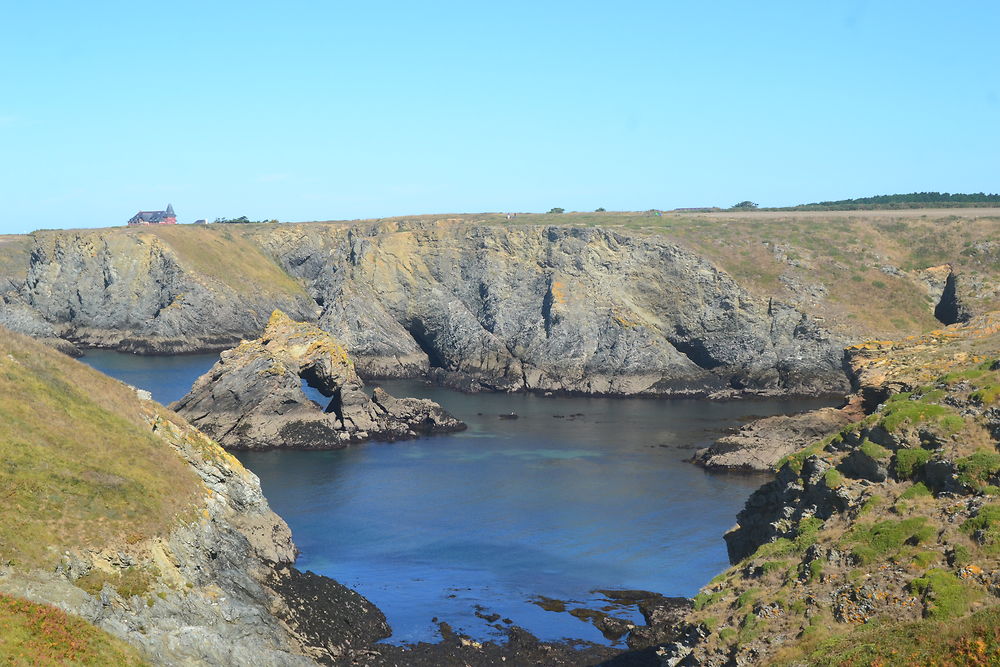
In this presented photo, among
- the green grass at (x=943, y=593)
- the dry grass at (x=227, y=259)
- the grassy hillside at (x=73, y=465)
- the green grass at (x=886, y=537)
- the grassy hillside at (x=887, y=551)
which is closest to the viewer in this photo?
the grassy hillside at (x=887, y=551)

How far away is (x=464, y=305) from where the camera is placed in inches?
5861

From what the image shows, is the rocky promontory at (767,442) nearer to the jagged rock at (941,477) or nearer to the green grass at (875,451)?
the green grass at (875,451)

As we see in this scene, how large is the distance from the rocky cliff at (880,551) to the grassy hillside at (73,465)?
24.4 m

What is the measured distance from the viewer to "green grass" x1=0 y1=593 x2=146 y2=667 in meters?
32.1

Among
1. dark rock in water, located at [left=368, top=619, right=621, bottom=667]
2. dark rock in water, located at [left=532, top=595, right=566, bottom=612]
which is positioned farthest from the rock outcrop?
dark rock in water, located at [left=532, top=595, right=566, bottom=612]

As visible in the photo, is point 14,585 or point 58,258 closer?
point 14,585

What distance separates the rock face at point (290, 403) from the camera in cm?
9306

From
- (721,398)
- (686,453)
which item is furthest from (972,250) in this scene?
(686,453)

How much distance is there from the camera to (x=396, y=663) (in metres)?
45.9

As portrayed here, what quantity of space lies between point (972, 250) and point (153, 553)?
138256 millimetres

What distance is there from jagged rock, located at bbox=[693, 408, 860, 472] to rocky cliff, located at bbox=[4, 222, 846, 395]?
3338 cm

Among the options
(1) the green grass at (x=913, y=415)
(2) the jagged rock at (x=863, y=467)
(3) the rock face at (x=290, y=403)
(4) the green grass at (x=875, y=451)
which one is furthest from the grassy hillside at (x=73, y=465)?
(3) the rock face at (x=290, y=403)

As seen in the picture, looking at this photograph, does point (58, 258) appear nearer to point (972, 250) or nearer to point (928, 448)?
point (972, 250)

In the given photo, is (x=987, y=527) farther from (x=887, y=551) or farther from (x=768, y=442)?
(x=768, y=442)
